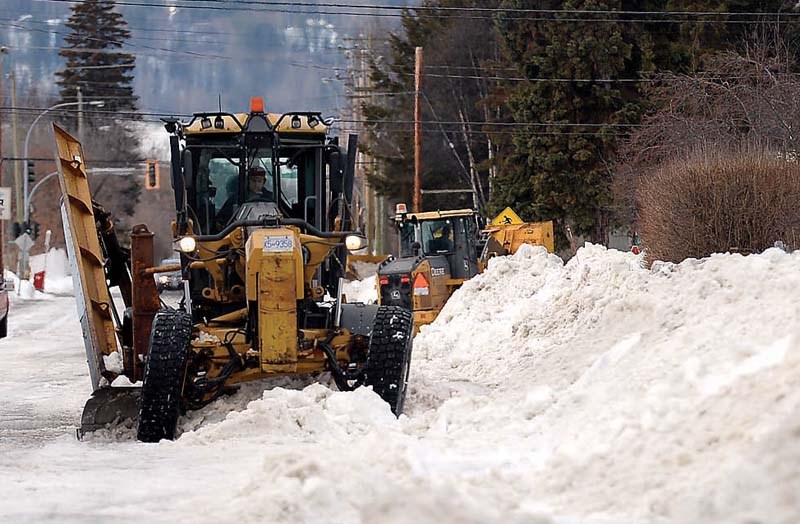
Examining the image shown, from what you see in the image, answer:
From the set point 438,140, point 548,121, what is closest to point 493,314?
point 548,121

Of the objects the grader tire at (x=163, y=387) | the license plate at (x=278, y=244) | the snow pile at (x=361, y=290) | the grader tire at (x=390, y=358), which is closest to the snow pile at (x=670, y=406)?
the grader tire at (x=390, y=358)

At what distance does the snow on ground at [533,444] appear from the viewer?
5312mm

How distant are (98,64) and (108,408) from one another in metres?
61.9

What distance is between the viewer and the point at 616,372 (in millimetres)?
7859

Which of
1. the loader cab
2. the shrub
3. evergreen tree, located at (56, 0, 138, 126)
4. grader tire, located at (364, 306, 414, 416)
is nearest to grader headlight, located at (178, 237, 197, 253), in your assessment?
grader tire, located at (364, 306, 414, 416)

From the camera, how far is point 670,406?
623 cm

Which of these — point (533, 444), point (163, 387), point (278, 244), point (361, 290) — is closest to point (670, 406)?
point (533, 444)

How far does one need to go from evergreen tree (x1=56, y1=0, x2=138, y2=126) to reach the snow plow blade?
53.3 m

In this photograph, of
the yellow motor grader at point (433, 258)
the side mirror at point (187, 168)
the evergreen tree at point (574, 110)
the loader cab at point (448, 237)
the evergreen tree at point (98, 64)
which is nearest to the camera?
A: the side mirror at point (187, 168)

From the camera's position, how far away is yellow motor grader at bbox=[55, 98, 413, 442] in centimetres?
973

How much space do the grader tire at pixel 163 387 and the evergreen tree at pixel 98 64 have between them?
54243 mm

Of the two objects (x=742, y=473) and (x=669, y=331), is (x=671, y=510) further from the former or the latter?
(x=669, y=331)

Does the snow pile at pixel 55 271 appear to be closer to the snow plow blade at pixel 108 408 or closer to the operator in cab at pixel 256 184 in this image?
the operator in cab at pixel 256 184

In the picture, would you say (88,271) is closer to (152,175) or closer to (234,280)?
(234,280)
